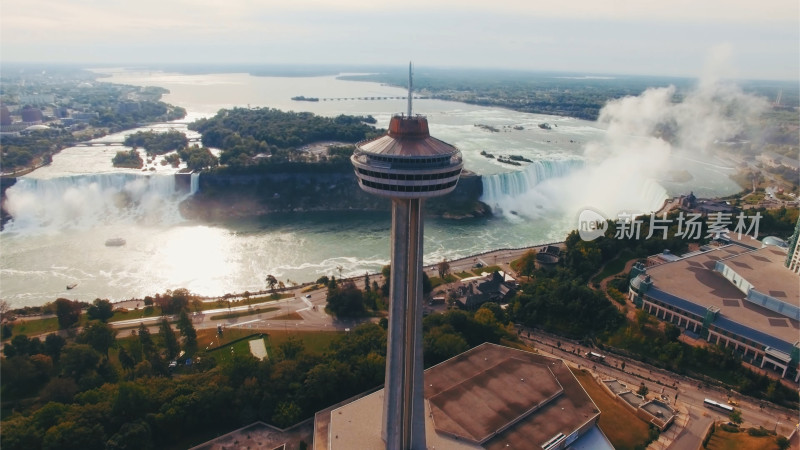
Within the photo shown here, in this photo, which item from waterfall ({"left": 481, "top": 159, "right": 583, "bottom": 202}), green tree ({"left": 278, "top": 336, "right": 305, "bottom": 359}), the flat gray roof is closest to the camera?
the flat gray roof

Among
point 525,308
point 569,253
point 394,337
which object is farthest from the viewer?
point 569,253

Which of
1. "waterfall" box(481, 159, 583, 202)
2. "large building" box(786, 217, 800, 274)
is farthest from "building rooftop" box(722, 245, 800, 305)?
"waterfall" box(481, 159, 583, 202)

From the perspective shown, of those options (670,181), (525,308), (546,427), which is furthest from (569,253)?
(670,181)

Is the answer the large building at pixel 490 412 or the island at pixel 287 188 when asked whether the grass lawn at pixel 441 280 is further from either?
the island at pixel 287 188

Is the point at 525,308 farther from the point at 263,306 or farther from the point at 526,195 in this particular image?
the point at 526,195

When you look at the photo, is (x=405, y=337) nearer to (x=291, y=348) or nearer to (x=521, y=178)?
(x=291, y=348)

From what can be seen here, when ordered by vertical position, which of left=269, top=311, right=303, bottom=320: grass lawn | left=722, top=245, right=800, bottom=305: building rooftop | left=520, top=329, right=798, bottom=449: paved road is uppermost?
left=722, top=245, right=800, bottom=305: building rooftop

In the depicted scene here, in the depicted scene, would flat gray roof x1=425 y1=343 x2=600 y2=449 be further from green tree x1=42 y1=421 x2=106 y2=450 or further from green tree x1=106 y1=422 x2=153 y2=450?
green tree x1=42 y1=421 x2=106 y2=450
